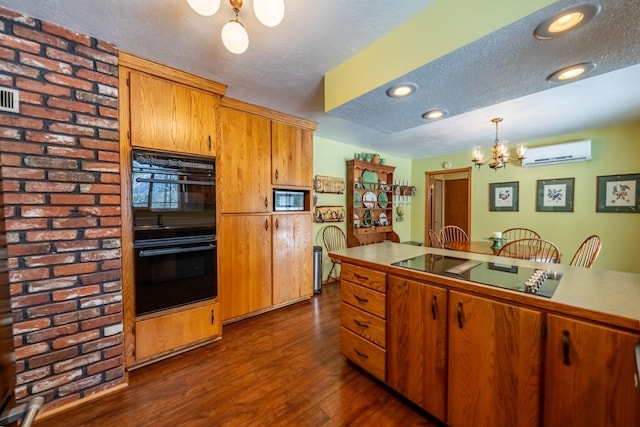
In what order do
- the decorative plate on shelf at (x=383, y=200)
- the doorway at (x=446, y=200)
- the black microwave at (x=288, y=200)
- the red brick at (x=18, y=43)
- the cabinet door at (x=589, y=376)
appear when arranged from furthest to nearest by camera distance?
1. the doorway at (x=446, y=200)
2. the decorative plate on shelf at (x=383, y=200)
3. the black microwave at (x=288, y=200)
4. the red brick at (x=18, y=43)
5. the cabinet door at (x=589, y=376)

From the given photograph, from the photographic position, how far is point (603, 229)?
136 inches

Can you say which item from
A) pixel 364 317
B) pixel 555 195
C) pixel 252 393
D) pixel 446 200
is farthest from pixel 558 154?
pixel 252 393

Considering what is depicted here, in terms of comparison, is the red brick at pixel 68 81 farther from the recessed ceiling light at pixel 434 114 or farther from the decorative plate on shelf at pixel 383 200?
the decorative plate on shelf at pixel 383 200

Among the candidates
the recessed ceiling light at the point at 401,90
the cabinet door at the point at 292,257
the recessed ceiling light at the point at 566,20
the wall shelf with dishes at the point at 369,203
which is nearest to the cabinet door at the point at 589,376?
the recessed ceiling light at the point at 566,20

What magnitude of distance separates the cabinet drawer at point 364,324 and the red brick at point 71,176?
1962 mm

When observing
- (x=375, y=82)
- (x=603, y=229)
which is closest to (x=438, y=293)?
(x=375, y=82)

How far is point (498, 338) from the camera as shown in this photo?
1.12m

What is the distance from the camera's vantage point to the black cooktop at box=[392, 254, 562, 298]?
114 cm

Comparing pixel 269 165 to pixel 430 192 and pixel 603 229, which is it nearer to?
pixel 430 192

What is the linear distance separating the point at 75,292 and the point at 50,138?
3.14 feet

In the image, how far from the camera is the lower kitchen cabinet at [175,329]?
185cm

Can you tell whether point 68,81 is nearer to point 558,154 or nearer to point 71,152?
point 71,152

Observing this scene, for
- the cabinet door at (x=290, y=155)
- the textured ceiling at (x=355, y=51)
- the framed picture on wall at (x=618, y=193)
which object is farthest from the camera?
the framed picture on wall at (x=618, y=193)

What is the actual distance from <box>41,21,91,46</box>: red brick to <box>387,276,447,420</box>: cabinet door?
97.4 inches
